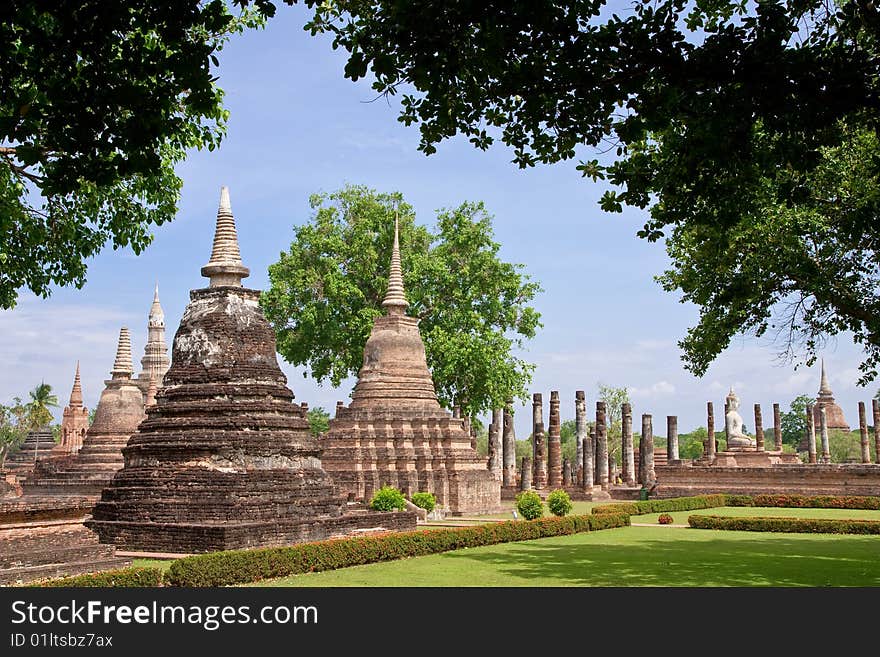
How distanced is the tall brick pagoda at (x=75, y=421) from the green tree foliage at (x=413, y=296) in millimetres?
14830

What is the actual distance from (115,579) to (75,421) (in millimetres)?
39111

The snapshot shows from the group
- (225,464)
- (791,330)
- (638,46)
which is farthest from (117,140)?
(791,330)

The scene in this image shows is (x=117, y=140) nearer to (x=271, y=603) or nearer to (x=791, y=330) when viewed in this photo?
(x=271, y=603)

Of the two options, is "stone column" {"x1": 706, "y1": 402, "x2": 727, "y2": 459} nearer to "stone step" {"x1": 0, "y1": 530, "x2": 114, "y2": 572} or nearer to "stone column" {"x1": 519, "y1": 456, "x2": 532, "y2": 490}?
"stone column" {"x1": 519, "y1": 456, "x2": 532, "y2": 490}

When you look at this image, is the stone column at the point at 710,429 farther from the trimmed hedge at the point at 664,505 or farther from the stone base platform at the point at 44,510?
the stone base platform at the point at 44,510

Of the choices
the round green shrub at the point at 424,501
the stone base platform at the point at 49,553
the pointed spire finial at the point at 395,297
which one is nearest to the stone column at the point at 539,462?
the pointed spire finial at the point at 395,297

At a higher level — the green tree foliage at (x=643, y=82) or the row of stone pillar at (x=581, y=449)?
the green tree foliage at (x=643, y=82)

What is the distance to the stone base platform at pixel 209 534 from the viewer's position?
1609 centimetres

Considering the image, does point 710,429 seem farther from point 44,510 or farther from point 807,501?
point 44,510

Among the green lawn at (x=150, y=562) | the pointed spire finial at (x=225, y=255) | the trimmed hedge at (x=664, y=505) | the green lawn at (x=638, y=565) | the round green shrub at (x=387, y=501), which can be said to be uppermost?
the pointed spire finial at (x=225, y=255)

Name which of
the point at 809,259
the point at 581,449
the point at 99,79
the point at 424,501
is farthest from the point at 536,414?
the point at 99,79

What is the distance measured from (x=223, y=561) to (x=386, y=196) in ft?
96.4

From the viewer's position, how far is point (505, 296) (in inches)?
1544

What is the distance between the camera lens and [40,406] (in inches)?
2699
